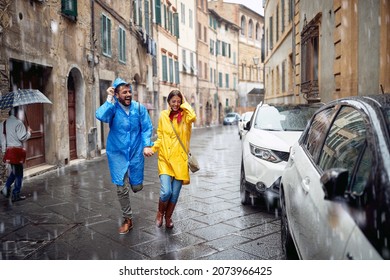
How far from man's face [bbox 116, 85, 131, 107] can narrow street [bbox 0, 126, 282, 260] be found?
1.36 m

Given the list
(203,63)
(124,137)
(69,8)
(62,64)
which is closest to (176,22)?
(203,63)

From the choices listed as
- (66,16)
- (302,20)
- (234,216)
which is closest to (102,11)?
(66,16)

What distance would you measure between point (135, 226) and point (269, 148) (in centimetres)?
182

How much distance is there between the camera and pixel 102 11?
1373 cm

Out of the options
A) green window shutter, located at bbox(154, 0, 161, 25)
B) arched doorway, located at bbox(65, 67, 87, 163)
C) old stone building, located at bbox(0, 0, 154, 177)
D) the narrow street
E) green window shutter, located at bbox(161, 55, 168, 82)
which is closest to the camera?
the narrow street

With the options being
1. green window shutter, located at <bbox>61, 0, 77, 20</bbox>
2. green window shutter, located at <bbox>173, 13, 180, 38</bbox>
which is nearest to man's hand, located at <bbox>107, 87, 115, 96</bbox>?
green window shutter, located at <bbox>61, 0, 77, 20</bbox>

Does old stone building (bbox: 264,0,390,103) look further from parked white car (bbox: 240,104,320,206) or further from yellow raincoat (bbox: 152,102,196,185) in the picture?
yellow raincoat (bbox: 152,102,196,185)

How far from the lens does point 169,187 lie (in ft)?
14.6

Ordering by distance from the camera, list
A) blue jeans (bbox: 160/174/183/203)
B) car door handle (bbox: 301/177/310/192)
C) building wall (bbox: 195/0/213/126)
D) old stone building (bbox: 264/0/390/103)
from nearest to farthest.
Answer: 1. car door handle (bbox: 301/177/310/192)
2. blue jeans (bbox: 160/174/183/203)
3. old stone building (bbox: 264/0/390/103)
4. building wall (bbox: 195/0/213/126)

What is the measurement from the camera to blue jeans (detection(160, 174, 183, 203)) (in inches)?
175

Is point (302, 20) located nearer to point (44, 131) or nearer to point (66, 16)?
point (66, 16)

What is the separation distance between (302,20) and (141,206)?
941 cm

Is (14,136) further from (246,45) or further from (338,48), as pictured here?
(246,45)

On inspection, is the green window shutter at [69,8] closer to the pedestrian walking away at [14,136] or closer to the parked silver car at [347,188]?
the pedestrian walking away at [14,136]
